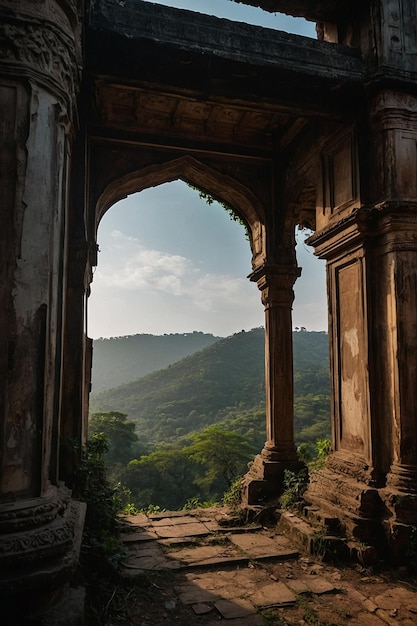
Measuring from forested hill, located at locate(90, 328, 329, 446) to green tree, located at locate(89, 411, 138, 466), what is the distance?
8596 millimetres

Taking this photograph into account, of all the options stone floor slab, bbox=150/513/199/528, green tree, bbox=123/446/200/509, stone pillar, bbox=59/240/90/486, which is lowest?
green tree, bbox=123/446/200/509

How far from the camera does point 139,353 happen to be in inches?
3398

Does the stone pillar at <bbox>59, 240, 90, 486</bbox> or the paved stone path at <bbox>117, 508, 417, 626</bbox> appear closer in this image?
the paved stone path at <bbox>117, 508, 417, 626</bbox>

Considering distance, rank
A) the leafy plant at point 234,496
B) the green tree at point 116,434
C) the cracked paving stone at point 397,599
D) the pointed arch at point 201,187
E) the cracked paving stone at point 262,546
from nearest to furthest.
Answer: the cracked paving stone at point 397,599 < the cracked paving stone at point 262,546 < the leafy plant at point 234,496 < the pointed arch at point 201,187 < the green tree at point 116,434

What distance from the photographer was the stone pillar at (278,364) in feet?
25.9

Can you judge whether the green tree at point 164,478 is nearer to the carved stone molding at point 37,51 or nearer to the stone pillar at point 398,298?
the stone pillar at point 398,298

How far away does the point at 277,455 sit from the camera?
7773 mm

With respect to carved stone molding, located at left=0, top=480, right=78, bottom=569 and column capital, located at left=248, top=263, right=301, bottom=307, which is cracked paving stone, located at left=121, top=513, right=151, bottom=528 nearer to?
carved stone molding, located at left=0, top=480, right=78, bottom=569

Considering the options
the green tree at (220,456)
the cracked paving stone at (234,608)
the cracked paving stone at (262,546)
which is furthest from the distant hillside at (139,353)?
the cracked paving stone at (234,608)

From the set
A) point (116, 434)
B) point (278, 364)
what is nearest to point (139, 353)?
point (116, 434)

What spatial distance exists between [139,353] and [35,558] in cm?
8452

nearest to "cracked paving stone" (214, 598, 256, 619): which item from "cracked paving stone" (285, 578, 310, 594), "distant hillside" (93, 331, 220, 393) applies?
"cracked paving stone" (285, 578, 310, 594)

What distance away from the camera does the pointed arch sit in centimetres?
784

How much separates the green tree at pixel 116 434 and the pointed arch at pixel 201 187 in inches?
862
